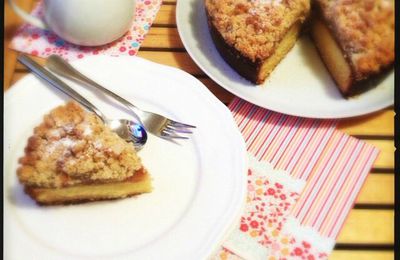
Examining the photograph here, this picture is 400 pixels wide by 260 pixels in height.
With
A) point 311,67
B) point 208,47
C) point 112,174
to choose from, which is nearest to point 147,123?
point 112,174

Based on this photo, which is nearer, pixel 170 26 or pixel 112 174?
pixel 112 174

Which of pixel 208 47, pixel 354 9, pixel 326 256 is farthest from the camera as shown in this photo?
pixel 208 47

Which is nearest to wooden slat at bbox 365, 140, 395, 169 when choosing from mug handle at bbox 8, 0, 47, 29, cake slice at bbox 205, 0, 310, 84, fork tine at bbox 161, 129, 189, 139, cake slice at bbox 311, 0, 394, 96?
cake slice at bbox 311, 0, 394, 96

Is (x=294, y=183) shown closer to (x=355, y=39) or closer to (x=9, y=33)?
(x=355, y=39)

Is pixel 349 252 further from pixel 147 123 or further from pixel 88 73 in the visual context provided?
pixel 88 73

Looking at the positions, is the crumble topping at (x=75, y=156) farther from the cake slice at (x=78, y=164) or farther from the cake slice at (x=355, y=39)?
the cake slice at (x=355, y=39)

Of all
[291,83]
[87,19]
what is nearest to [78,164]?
[87,19]

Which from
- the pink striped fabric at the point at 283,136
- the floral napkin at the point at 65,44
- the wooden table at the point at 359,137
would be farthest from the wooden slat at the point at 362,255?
the floral napkin at the point at 65,44

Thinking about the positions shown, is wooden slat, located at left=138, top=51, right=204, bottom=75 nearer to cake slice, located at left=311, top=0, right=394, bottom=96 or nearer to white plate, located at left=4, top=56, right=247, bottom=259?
white plate, located at left=4, top=56, right=247, bottom=259
